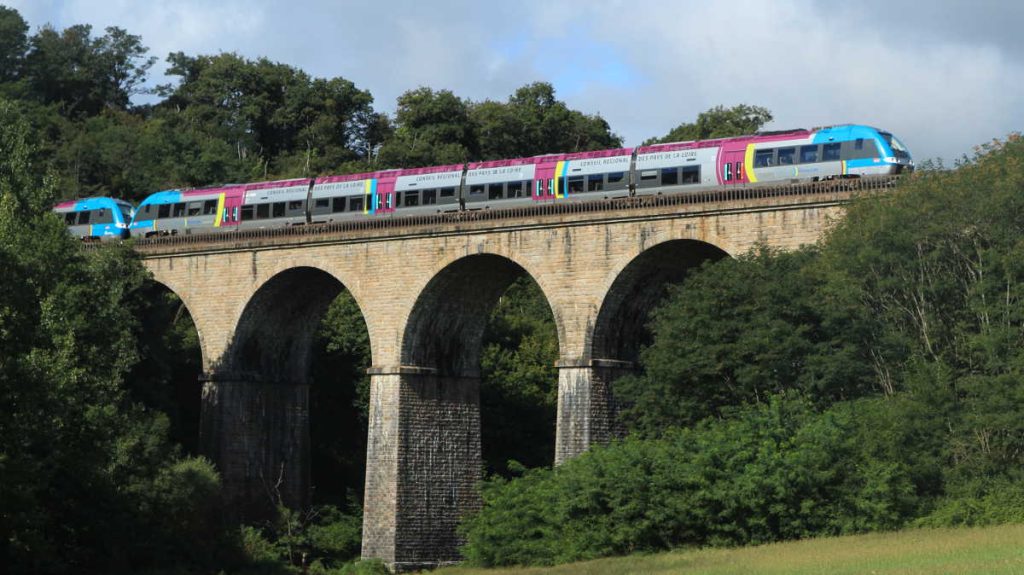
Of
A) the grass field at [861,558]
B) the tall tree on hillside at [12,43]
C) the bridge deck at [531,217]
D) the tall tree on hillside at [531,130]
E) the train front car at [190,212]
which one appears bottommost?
the grass field at [861,558]

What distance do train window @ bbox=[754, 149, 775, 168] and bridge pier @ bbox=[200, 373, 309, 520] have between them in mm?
20607

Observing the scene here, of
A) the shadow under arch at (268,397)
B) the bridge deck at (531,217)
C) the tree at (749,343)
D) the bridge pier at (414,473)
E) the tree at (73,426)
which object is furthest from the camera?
the shadow under arch at (268,397)

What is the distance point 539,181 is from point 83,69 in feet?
219

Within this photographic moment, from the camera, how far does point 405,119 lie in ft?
328

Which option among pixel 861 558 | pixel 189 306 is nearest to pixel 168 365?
pixel 189 306

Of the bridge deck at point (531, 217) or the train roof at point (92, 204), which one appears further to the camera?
the train roof at point (92, 204)

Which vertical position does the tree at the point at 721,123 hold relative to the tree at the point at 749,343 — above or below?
above

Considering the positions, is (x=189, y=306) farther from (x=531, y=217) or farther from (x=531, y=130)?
(x=531, y=130)

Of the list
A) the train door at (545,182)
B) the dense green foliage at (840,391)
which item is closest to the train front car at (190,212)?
the train door at (545,182)

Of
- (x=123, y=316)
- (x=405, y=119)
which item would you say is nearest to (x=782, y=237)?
(x=123, y=316)

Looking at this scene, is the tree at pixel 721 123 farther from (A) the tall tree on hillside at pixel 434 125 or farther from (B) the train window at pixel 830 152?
(B) the train window at pixel 830 152

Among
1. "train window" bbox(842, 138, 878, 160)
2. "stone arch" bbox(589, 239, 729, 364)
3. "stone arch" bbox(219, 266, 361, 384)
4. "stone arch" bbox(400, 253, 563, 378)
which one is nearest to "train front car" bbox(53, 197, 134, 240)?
"stone arch" bbox(219, 266, 361, 384)

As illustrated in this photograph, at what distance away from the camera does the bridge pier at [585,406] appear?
51031 millimetres

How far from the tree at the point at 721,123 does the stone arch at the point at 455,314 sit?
3233 centimetres
